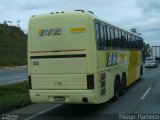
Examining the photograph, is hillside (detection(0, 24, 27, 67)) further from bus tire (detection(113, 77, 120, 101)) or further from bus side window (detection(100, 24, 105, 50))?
bus side window (detection(100, 24, 105, 50))

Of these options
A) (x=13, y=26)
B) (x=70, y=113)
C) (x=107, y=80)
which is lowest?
(x=70, y=113)

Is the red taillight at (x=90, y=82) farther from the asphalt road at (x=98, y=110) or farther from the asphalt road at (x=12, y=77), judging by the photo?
the asphalt road at (x=12, y=77)

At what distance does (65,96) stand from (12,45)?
7475 cm

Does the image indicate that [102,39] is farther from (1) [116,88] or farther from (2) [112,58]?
(1) [116,88]

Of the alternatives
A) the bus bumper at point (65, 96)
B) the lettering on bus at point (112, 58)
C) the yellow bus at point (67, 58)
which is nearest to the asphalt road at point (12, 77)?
the lettering on bus at point (112, 58)

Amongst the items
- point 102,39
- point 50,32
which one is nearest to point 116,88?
point 102,39

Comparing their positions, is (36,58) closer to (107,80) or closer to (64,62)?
(64,62)

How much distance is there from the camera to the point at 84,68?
1337 centimetres

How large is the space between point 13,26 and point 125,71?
80.3 meters

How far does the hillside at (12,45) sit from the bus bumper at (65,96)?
57.1 metres

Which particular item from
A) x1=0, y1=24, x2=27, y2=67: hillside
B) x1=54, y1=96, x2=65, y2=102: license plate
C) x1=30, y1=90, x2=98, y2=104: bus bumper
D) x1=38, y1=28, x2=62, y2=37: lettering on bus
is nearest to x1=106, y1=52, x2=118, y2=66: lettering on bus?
x1=38, y1=28, x2=62, y2=37: lettering on bus

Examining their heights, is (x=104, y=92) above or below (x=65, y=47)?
below

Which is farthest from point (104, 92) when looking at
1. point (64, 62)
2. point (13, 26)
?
point (13, 26)

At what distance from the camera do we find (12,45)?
8694cm
